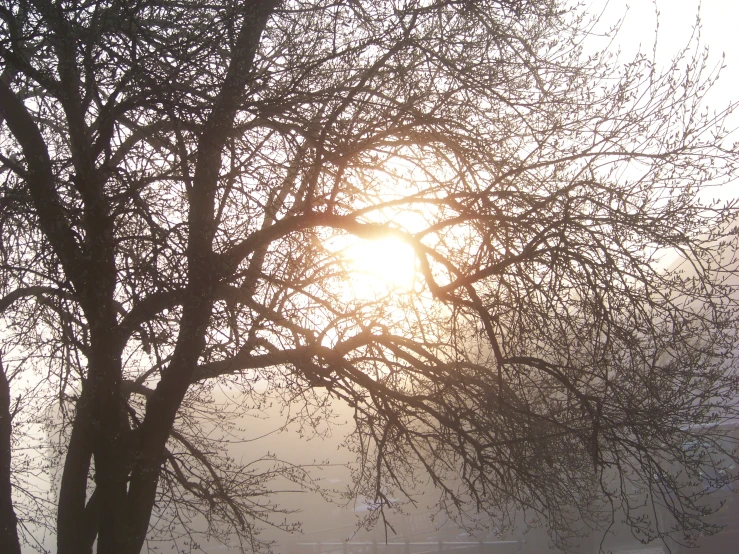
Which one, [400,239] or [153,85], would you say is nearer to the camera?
[153,85]

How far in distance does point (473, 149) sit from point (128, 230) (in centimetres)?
326

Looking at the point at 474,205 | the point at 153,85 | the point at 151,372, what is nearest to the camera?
the point at 153,85

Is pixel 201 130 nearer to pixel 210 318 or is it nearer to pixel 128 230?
pixel 128 230

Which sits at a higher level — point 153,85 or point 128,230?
point 153,85

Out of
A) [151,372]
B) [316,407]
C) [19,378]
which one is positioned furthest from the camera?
[151,372]

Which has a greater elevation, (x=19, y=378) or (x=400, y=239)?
(x=400, y=239)

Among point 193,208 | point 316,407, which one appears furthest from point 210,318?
point 316,407

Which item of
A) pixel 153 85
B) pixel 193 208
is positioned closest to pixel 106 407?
pixel 193 208

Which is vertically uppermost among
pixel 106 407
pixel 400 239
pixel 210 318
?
pixel 400 239

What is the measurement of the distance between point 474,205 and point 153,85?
293 cm

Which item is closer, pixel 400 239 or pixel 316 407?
pixel 400 239

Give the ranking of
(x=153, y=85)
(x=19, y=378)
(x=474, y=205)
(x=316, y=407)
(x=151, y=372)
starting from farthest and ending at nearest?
(x=151, y=372) → (x=316, y=407) → (x=19, y=378) → (x=474, y=205) → (x=153, y=85)

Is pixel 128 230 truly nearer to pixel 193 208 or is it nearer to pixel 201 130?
pixel 193 208

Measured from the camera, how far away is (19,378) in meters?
6.81
